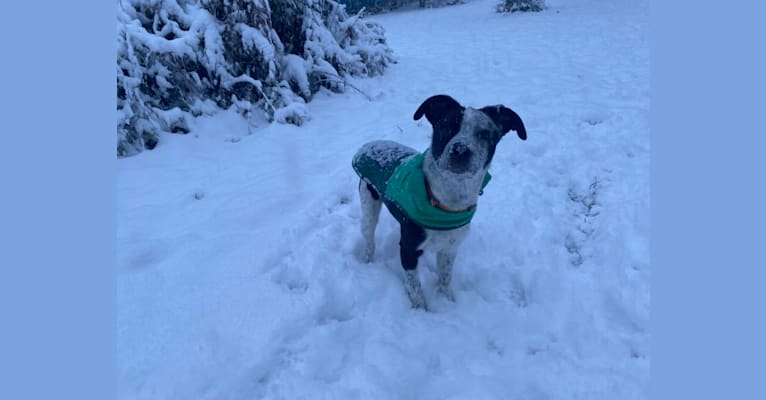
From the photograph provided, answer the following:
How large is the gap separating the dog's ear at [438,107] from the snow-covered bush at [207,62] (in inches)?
154

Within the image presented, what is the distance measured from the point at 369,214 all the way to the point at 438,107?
118cm

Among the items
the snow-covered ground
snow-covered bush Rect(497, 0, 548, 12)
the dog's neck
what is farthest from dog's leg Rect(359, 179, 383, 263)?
snow-covered bush Rect(497, 0, 548, 12)

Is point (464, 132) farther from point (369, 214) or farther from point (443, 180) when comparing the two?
point (369, 214)

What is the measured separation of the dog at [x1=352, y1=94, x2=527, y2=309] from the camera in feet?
8.11

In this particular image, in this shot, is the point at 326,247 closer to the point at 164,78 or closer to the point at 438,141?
the point at 438,141

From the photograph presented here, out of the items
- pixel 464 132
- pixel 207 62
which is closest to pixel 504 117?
pixel 464 132

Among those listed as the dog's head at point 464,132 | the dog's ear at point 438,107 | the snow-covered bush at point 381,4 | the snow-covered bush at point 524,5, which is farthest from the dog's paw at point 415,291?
the snow-covered bush at point 381,4

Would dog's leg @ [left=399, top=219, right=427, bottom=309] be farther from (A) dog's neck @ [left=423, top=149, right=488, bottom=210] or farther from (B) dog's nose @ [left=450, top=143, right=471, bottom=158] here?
(B) dog's nose @ [left=450, top=143, right=471, bottom=158]

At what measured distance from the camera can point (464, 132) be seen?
2.47 m

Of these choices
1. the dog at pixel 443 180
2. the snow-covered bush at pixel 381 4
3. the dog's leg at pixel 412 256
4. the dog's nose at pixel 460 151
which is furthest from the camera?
the snow-covered bush at pixel 381 4

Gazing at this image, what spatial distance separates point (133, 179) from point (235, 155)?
4.16ft

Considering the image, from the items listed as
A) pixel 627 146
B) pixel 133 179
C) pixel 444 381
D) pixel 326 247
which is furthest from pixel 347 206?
pixel 627 146

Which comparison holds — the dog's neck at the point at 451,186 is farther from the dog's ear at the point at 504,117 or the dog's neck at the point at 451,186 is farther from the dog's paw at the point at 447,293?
the dog's paw at the point at 447,293

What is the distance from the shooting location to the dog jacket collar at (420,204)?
2.61 m
